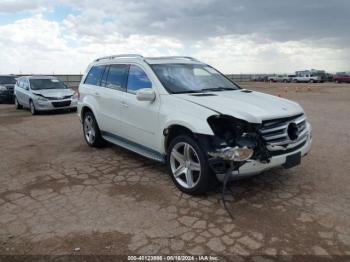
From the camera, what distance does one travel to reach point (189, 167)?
475cm

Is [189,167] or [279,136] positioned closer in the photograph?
[279,136]

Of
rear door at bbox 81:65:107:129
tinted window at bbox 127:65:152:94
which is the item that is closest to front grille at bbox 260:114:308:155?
tinted window at bbox 127:65:152:94

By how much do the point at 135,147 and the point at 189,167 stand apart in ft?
4.62

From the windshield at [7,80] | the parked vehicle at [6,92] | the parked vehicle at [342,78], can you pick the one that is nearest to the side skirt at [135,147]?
the parked vehicle at [6,92]

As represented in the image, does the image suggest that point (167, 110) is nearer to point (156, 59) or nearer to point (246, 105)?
point (246, 105)

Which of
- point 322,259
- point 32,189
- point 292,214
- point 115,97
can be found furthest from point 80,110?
point 322,259

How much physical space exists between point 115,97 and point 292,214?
141 inches

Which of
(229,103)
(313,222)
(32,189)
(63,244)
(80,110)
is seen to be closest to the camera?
(63,244)

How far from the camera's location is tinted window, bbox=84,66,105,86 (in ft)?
23.2

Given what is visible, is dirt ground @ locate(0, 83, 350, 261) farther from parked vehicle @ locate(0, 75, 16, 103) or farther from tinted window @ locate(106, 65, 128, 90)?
parked vehicle @ locate(0, 75, 16, 103)

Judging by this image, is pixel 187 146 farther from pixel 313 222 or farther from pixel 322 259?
pixel 322 259

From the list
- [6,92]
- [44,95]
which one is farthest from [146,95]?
[6,92]

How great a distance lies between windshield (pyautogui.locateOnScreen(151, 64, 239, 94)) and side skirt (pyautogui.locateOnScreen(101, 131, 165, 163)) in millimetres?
1001

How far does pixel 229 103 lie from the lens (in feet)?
15.3
